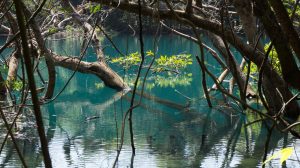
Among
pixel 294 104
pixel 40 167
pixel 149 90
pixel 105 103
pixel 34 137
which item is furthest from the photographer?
pixel 149 90

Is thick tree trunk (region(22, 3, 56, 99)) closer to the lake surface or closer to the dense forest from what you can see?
the dense forest

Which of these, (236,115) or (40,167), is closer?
(40,167)

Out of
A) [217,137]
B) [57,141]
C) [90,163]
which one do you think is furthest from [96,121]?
[90,163]

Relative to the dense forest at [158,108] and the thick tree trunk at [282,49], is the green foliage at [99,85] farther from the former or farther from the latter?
the thick tree trunk at [282,49]

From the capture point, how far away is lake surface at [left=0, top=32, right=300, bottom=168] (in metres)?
5.92

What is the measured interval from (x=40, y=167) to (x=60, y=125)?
2.84 metres

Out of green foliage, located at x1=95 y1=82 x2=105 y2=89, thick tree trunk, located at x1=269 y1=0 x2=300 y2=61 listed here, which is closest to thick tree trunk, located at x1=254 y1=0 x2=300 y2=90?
thick tree trunk, located at x1=269 y1=0 x2=300 y2=61

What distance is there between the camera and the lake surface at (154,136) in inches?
233

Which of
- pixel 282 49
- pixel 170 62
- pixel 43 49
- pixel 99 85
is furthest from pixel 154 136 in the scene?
pixel 99 85

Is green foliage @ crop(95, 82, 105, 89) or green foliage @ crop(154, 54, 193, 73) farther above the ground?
green foliage @ crop(154, 54, 193, 73)

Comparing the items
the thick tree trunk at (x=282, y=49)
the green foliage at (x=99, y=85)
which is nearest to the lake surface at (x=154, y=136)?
the green foliage at (x=99, y=85)

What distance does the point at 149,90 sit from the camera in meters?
12.4

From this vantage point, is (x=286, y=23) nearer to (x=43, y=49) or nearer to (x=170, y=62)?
(x=43, y=49)

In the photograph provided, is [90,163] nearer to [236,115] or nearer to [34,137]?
[34,137]
